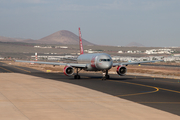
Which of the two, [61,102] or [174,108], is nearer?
[174,108]

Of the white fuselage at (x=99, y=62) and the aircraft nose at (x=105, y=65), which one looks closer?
the aircraft nose at (x=105, y=65)

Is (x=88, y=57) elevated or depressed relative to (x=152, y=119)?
elevated

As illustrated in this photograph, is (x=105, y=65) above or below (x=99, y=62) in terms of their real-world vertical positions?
below

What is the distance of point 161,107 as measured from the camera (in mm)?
21453

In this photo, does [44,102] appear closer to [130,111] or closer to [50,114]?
[50,114]

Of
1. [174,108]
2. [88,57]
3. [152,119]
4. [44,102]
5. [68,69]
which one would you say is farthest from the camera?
[88,57]

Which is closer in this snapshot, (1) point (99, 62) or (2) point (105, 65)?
(2) point (105, 65)

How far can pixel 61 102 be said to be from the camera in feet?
75.7

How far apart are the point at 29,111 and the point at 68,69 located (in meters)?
28.9

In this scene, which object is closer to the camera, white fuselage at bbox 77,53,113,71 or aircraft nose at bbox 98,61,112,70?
aircraft nose at bbox 98,61,112,70

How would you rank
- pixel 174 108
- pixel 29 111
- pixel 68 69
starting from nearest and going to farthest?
pixel 29 111, pixel 174 108, pixel 68 69

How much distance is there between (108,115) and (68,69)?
3003 cm

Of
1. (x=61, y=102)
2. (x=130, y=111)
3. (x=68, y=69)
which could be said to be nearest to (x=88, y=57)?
(x=68, y=69)

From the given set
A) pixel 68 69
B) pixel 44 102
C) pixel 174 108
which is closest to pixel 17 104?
pixel 44 102
